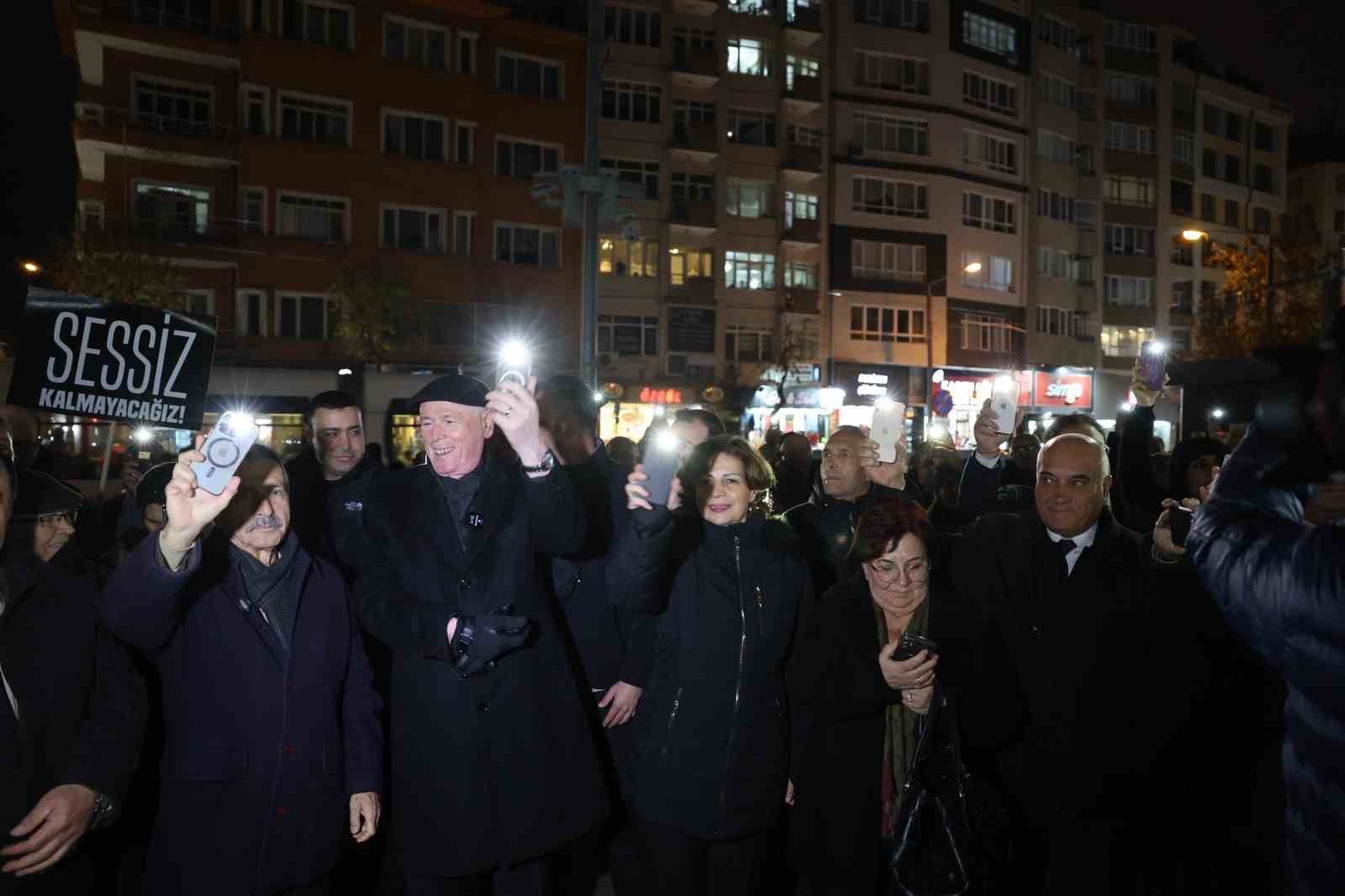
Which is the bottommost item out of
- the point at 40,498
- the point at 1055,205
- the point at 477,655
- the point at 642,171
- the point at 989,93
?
the point at 477,655

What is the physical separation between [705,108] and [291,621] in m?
40.9

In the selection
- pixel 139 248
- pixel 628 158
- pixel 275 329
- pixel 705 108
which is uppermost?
pixel 705 108

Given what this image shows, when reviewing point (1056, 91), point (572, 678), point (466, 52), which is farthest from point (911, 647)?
point (1056, 91)

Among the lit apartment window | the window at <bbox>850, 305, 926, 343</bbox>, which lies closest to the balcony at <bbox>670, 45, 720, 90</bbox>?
the window at <bbox>850, 305, 926, 343</bbox>

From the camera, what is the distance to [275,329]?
3158 centimetres

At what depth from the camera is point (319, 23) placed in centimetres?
3256

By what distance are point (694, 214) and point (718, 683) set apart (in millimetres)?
38048

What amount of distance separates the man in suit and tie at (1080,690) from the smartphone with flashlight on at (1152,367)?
257 centimetres

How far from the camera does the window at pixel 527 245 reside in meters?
35.2

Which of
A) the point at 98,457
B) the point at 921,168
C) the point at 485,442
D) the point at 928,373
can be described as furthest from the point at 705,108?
the point at 485,442

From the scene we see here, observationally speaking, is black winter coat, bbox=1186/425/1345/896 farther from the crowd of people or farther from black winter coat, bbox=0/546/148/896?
black winter coat, bbox=0/546/148/896

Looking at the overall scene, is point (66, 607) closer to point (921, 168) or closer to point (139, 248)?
point (139, 248)

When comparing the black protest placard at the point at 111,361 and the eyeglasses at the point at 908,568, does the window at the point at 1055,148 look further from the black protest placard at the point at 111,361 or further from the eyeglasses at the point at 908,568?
the eyeglasses at the point at 908,568

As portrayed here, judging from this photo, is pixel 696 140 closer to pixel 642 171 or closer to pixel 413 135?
pixel 642 171
